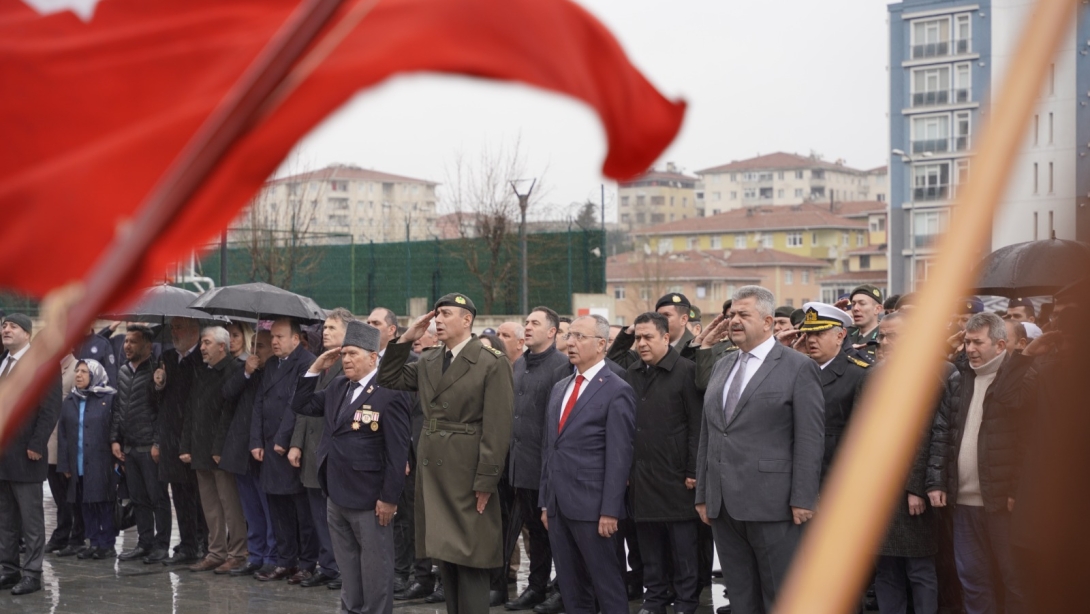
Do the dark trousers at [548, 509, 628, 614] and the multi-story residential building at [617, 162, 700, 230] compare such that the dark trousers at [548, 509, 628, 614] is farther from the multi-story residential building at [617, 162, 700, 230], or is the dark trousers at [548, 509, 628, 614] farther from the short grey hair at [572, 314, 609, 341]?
the multi-story residential building at [617, 162, 700, 230]

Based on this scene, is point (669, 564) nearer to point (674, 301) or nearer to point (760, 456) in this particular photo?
point (674, 301)

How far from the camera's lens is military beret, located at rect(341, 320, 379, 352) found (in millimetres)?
7965

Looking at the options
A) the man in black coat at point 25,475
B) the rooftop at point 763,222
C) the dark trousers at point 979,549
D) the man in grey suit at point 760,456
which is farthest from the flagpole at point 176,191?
the rooftop at point 763,222

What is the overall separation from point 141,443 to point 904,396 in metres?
11.2

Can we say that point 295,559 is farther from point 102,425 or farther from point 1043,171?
point 1043,171

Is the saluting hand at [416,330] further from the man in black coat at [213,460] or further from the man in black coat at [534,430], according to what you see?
the man in black coat at [213,460]

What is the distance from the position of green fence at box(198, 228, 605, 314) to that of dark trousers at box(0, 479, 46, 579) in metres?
13.9

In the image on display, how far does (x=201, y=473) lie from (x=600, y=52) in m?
9.88

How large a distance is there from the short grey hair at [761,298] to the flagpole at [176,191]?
18.6 ft

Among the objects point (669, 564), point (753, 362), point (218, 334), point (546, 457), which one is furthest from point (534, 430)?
point (218, 334)

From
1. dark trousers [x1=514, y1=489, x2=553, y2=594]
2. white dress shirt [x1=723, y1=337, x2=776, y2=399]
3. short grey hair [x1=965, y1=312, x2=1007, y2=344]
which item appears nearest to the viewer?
white dress shirt [x1=723, y1=337, x2=776, y2=399]

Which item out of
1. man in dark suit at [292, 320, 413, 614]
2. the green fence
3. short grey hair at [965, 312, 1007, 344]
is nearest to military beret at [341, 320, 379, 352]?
man in dark suit at [292, 320, 413, 614]

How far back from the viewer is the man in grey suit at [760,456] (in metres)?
6.65

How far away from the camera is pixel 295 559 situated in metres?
10.3
